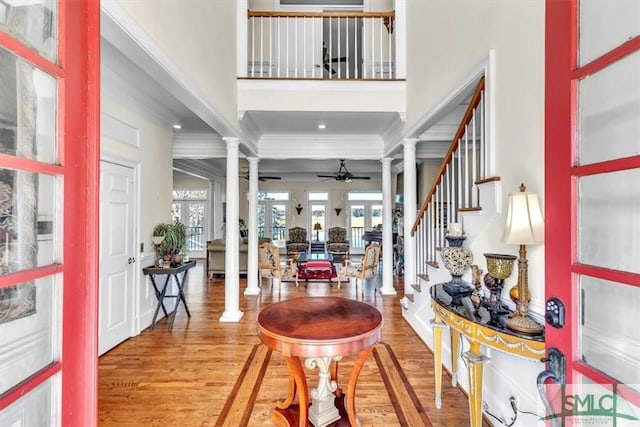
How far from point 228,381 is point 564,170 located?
9.42 ft

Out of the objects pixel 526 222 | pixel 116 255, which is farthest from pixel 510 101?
pixel 116 255

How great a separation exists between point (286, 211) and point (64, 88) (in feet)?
33.6

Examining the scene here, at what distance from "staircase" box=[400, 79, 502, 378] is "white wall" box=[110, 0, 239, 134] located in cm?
244

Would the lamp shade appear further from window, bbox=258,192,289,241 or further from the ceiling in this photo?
window, bbox=258,192,289,241

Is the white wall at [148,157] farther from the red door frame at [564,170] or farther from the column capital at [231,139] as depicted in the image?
the red door frame at [564,170]

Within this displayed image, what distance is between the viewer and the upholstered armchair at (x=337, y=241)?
31.1ft

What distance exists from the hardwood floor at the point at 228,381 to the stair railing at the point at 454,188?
45.5 inches

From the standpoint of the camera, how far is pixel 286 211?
11.3 m

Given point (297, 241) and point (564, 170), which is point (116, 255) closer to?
point (564, 170)

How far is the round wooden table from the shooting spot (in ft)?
5.62

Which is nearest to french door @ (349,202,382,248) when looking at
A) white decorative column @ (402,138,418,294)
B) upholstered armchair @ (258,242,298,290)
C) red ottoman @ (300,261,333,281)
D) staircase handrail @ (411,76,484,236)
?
red ottoman @ (300,261,333,281)

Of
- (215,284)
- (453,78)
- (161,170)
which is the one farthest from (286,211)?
(453,78)

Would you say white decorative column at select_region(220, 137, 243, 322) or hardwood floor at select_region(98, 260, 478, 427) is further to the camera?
white decorative column at select_region(220, 137, 243, 322)

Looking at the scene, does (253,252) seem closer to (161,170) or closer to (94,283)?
(161,170)
